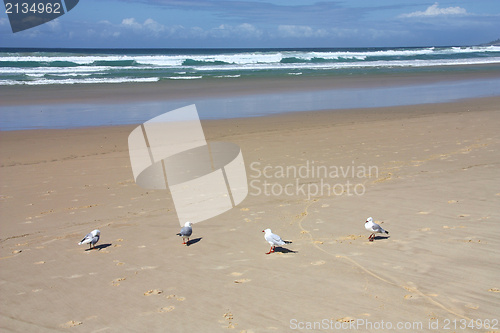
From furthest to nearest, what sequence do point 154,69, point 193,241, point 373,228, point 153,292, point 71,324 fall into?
1. point 154,69
2. point 193,241
3. point 373,228
4. point 153,292
5. point 71,324

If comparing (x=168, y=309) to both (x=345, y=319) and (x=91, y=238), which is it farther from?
(x=91, y=238)

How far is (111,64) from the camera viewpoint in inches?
1921

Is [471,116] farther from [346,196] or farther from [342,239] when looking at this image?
[342,239]

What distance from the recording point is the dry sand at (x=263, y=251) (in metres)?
4.41

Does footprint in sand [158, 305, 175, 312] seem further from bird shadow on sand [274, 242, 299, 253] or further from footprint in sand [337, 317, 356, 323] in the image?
bird shadow on sand [274, 242, 299, 253]

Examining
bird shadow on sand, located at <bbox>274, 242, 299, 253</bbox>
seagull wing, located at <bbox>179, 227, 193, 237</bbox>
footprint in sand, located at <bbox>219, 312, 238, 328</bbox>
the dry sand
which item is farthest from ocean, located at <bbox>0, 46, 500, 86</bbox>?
footprint in sand, located at <bbox>219, 312, 238, 328</bbox>

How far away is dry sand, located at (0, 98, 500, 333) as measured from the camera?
14.5 ft

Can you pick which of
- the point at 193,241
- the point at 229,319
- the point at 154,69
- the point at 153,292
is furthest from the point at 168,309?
the point at 154,69

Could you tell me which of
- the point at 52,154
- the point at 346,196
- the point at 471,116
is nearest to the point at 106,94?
the point at 52,154

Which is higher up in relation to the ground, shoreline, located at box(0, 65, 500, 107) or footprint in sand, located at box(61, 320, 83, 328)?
shoreline, located at box(0, 65, 500, 107)

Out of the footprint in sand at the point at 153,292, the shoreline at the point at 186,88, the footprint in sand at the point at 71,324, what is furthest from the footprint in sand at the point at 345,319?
the shoreline at the point at 186,88

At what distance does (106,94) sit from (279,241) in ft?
75.8

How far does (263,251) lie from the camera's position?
5832mm

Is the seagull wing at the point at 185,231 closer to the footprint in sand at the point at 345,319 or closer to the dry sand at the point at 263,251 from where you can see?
the dry sand at the point at 263,251
